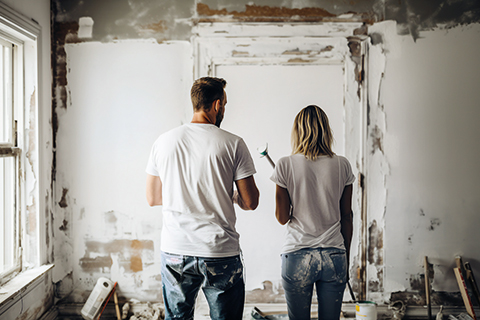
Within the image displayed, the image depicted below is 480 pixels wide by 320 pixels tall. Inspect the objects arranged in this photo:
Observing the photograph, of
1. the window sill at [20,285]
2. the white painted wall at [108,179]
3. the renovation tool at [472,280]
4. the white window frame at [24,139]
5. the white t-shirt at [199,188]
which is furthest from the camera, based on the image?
the white painted wall at [108,179]

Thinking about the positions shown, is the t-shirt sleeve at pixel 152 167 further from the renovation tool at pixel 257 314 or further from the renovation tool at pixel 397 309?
the renovation tool at pixel 397 309

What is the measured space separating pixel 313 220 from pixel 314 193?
0.12 m

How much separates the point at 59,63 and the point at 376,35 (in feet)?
7.43

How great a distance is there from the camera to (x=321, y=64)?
93.1 inches

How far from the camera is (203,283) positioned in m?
1.37

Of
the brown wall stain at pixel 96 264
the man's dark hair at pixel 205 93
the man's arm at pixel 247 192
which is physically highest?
the man's dark hair at pixel 205 93

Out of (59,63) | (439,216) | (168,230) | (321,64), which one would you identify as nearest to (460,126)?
(439,216)

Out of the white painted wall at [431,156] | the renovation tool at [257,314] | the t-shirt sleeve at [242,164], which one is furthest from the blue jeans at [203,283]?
the white painted wall at [431,156]

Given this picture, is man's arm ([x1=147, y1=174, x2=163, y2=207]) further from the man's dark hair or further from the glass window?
the glass window

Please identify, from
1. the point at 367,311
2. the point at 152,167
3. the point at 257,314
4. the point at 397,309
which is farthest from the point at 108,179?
the point at 397,309

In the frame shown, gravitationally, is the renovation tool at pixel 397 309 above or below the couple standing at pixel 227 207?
below

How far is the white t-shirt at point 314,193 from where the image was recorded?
57.9 inches

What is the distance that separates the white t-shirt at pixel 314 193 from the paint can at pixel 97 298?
4.89 feet

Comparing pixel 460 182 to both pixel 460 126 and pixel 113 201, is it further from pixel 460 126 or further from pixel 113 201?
pixel 113 201
